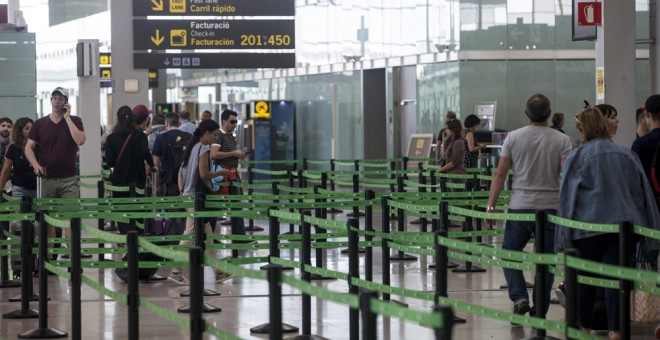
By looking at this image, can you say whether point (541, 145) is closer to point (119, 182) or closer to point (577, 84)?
point (119, 182)

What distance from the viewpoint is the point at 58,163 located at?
46.6 feet

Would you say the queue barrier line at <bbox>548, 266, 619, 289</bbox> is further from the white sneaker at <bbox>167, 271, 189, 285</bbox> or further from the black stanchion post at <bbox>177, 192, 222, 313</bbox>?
the white sneaker at <bbox>167, 271, 189, 285</bbox>

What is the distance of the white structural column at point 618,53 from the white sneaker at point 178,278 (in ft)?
17.5

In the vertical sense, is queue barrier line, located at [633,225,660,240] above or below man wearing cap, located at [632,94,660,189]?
below

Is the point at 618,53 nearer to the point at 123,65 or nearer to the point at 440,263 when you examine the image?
the point at 440,263

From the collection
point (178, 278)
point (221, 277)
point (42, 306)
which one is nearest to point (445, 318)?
point (42, 306)

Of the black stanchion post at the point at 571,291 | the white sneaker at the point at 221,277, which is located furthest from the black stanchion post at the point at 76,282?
the white sneaker at the point at 221,277

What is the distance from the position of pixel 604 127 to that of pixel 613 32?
6053mm

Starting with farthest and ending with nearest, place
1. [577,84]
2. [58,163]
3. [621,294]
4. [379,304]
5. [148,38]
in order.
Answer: [577,84] < [148,38] < [58,163] < [621,294] < [379,304]

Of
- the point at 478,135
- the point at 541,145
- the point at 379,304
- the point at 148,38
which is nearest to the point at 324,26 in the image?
the point at 478,135

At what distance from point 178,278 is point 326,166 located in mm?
20850

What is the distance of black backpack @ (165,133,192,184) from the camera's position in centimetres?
1659

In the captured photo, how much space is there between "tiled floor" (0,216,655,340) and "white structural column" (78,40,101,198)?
4.97m

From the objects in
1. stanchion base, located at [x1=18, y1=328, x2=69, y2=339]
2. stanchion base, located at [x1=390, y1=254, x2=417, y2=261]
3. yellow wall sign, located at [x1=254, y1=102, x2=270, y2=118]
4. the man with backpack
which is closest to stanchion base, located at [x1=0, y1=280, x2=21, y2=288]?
stanchion base, located at [x1=18, y1=328, x2=69, y2=339]
